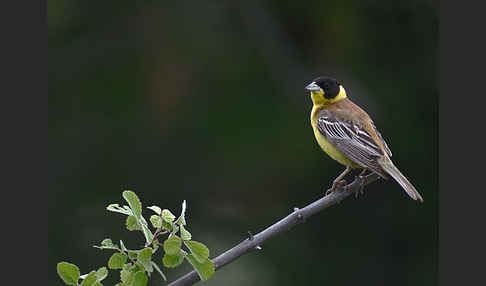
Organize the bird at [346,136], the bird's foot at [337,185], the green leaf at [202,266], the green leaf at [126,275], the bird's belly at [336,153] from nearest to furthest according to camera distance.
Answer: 1. the green leaf at [126,275]
2. the green leaf at [202,266]
3. the bird's foot at [337,185]
4. the bird at [346,136]
5. the bird's belly at [336,153]

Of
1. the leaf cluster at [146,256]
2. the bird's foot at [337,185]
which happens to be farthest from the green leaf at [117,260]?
the bird's foot at [337,185]

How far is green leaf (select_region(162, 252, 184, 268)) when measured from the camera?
9.05ft

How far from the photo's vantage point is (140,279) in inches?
107

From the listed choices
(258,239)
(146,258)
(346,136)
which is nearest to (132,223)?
(146,258)

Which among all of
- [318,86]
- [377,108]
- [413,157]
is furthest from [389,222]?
[318,86]

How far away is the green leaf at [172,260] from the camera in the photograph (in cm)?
276

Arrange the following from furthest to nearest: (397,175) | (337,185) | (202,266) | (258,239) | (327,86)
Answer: (327,86), (397,175), (337,185), (258,239), (202,266)

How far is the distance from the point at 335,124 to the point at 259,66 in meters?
3.40

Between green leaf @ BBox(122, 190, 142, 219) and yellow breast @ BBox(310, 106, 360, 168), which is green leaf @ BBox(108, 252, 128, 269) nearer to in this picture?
green leaf @ BBox(122, 190, 142, 219)

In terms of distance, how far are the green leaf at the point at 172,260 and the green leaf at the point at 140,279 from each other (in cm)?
9

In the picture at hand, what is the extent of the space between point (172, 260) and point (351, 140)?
280 centimetres

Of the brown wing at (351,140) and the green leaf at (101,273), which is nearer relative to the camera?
the green leaf at (101,273)

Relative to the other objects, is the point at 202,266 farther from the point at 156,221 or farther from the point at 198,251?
the point at 156,221

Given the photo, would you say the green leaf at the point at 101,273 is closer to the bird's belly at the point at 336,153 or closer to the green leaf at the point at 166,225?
the green leaf at the point at 166,225
